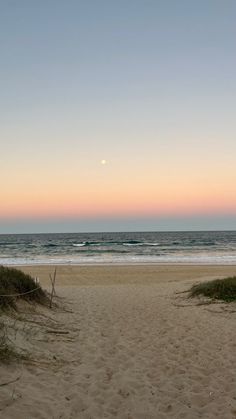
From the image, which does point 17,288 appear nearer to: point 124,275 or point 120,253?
point 124,275

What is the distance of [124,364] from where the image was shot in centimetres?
737

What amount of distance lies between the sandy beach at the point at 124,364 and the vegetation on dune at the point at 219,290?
717mm

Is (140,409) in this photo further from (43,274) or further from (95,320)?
(43,274)

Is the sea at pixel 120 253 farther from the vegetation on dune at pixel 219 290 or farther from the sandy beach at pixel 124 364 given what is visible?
the sandy beach at pixel 124 364

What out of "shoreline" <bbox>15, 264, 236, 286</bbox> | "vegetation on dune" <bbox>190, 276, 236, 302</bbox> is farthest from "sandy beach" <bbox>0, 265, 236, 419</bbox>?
"shoreline" <bbox>15, 264, 236, 286</bbox>

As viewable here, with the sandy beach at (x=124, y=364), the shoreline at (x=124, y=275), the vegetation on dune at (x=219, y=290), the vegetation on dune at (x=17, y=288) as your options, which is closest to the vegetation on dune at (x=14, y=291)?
the vegetation on dune at (x=17, y=288)

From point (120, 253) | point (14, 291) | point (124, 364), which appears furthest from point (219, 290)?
point (120, 253)

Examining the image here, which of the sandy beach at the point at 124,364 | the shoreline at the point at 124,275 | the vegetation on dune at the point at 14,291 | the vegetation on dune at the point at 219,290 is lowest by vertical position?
the shoreline at the point at 124,275

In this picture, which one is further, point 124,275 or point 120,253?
point 120,253

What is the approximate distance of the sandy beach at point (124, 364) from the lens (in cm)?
532

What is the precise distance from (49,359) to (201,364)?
2687mm

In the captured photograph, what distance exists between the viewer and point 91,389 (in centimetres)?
601

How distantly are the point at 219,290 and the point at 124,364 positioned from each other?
7.79m

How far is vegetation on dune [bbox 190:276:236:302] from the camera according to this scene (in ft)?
45.4
